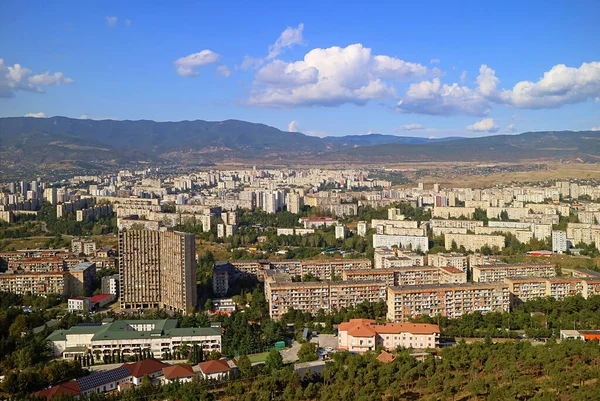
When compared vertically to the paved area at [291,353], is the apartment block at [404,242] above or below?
above

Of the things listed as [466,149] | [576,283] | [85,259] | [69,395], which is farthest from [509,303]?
[466,149]

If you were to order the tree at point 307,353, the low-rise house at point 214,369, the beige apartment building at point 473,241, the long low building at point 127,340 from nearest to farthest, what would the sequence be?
the low-rise house at point 214,369 < the tree at point 307,353 < the long low building at point 127,340 < the beige apartment building at point 473,241

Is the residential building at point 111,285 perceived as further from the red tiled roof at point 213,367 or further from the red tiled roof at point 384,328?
the red tiled roof at point 384,328

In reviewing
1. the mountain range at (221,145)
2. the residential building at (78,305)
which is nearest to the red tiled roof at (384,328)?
the residential building at (78,305)

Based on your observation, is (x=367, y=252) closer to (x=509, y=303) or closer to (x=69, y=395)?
(x=509, y=303)

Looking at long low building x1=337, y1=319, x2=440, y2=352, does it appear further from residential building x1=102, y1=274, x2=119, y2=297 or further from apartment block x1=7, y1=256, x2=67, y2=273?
apartment block x1=7, y1=256, x2=67, y2=273

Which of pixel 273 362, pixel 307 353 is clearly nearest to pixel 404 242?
pixel 307 353

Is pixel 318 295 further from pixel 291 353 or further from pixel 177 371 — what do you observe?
pixel 177 371
